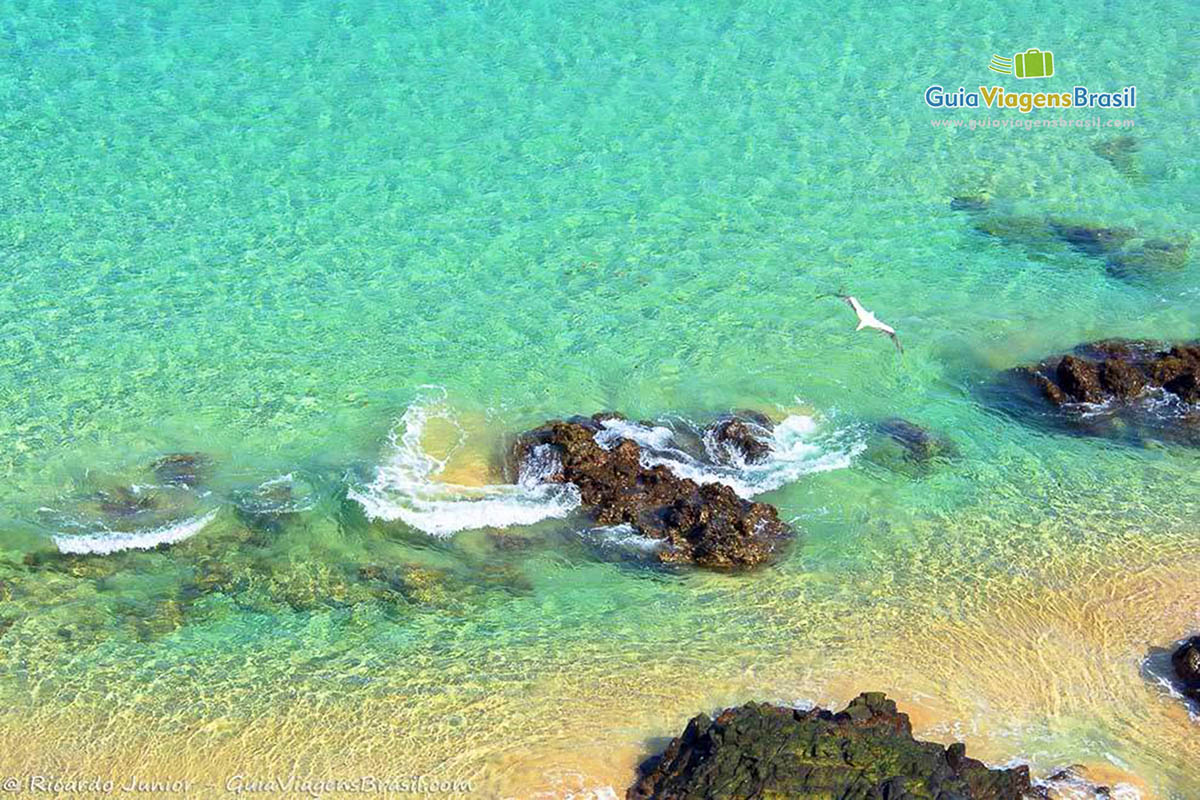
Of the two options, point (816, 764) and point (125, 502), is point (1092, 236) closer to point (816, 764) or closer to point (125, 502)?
point (816, 764)

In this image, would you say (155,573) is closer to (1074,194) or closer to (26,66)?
(26,66)

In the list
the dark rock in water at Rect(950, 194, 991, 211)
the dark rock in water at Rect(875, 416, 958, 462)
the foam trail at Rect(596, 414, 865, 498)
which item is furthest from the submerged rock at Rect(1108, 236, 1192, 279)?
the foam trail at Rect(596, 414, 865, 498)

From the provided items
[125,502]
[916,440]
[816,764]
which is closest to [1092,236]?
[916,440]

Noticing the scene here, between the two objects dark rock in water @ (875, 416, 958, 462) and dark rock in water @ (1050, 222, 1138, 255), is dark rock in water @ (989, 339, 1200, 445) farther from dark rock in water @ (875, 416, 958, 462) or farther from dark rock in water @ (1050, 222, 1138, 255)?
dark rock in water @ (1050, 222, 1138, 255)

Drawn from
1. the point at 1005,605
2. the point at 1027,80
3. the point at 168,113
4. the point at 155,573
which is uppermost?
the point at 168,113

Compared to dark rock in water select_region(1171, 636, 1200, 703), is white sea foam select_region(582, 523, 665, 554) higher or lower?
higher

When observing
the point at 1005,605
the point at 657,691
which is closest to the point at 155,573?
the point at 657,691
